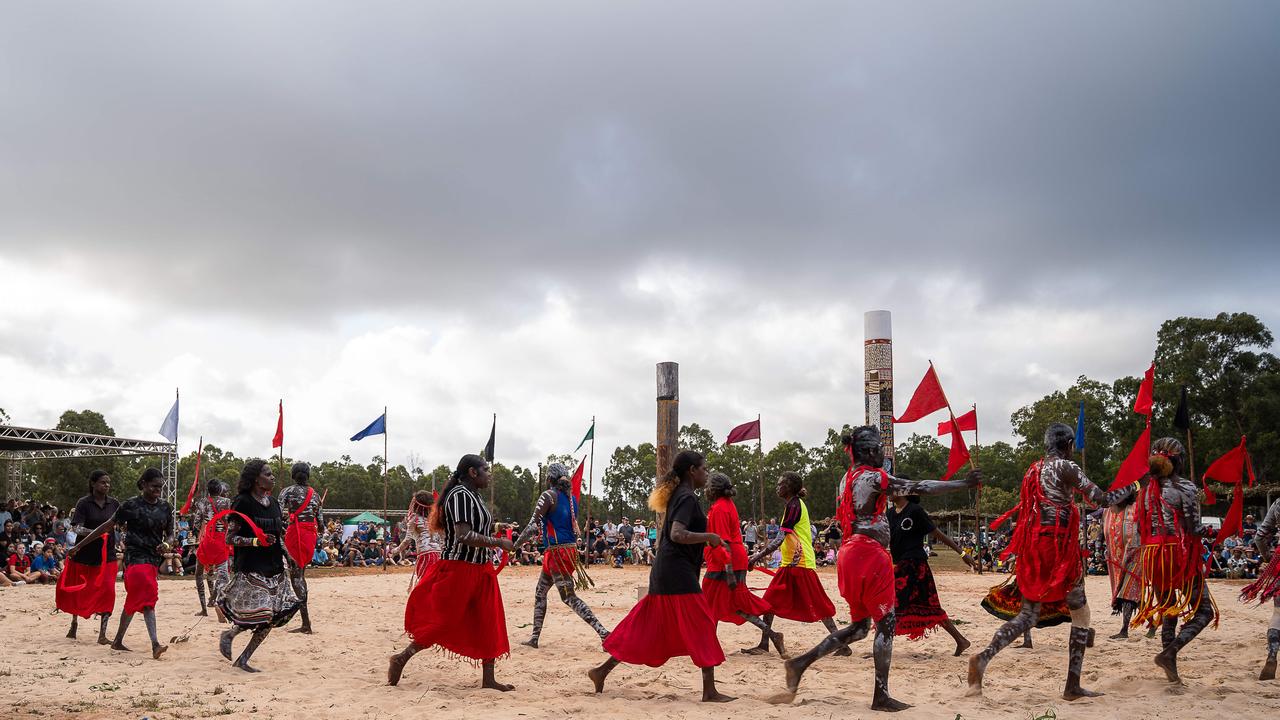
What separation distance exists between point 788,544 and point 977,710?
3123 mm

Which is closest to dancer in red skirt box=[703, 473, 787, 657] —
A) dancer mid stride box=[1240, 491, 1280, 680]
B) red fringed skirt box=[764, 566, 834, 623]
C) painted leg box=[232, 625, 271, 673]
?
red fringed skirt box=[764, 566, 834, 623]

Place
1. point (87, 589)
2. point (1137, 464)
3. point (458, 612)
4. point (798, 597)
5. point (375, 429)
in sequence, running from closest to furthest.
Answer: point (458, 612)
point (1137, 464)
point (798, 597)
point (87, 589)
point (375, 429)

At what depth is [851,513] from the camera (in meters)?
6.64

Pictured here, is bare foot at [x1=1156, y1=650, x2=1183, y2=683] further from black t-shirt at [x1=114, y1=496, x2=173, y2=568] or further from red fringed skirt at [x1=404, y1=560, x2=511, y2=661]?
black t-shirt at [x1=114, y1=496, x2=173, y2=568]

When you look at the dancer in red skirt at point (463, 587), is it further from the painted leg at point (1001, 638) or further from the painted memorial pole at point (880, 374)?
the painted memorial pole at point (880, 374)

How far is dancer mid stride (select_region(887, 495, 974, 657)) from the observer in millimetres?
8508

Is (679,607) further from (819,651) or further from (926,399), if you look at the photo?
(926,399)

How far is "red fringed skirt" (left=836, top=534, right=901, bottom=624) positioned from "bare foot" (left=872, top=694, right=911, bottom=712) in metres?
0.55

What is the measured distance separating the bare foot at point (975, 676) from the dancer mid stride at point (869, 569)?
0.68 metres

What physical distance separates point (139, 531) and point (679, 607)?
18.9ft

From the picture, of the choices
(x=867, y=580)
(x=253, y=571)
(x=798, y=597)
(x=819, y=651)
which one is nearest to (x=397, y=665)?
(x=253, y=571)

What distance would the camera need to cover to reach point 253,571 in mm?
8141

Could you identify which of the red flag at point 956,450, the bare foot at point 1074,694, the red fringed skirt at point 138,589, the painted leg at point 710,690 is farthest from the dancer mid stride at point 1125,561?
the red fringed skirt at point 138,589

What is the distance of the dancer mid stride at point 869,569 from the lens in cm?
636
